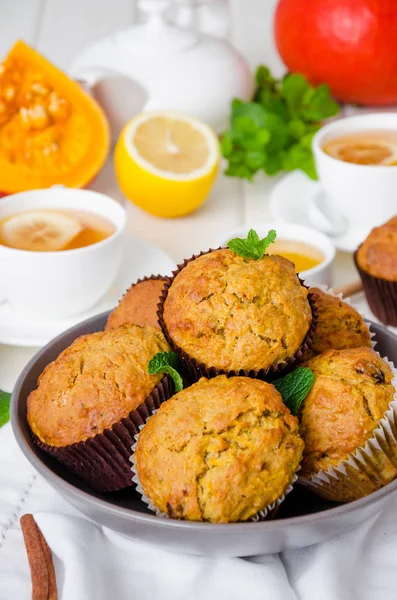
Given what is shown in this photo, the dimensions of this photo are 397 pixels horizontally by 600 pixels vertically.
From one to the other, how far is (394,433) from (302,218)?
1.58 meters

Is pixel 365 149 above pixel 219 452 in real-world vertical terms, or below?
below

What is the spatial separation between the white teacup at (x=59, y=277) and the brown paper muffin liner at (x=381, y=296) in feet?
2.50

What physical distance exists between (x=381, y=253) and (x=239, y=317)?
0.93 m

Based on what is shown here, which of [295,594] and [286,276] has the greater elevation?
[286,276]

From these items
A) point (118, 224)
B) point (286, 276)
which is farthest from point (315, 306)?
point (118, 224)

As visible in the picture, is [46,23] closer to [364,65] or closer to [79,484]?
[364,65]

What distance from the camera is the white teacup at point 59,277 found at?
239 cm

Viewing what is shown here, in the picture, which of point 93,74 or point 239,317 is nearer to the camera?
point 239,317

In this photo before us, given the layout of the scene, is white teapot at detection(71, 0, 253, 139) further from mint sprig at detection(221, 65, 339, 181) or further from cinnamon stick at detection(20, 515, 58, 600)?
cinnamon stick at detection(20, 515, 58, 600)

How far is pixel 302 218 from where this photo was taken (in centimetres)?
305

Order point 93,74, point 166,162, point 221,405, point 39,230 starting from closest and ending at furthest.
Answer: point 221,405, point 39,230, point 166,162, point 93,74

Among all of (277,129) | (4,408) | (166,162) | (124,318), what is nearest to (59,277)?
(4,408)

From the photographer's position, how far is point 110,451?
5.28 feet

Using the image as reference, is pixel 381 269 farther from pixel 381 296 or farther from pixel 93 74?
pixel 93 74
